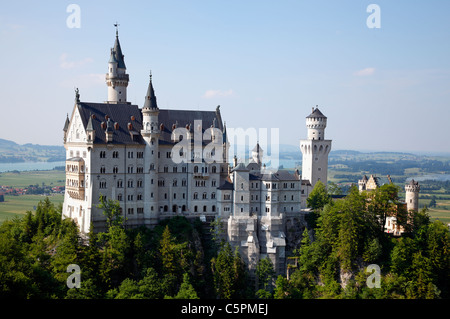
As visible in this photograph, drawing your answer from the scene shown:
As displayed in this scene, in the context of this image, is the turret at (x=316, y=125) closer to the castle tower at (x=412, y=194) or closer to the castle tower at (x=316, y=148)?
the castle tower at (x=316, y=148)

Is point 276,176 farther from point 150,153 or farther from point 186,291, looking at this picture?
point 186,291

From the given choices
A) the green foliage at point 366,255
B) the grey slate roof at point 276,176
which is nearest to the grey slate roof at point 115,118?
the grey slate roof at point 276,176

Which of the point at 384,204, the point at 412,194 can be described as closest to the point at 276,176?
the point at 384,204

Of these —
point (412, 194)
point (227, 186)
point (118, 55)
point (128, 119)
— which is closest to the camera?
point (128, 119)

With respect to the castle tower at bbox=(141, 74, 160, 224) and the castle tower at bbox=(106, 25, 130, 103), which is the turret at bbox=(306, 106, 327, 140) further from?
the castle tower at bbox=(106, 25, 130, 103)
